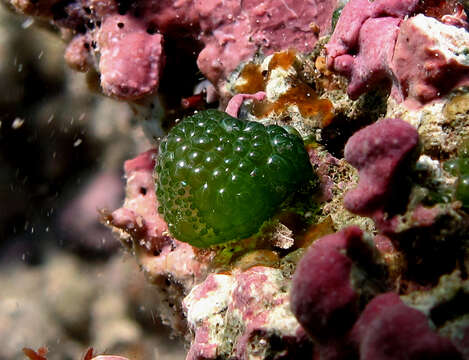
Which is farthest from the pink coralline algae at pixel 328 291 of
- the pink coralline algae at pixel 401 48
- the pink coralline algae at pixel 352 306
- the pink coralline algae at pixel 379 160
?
the pink coralline algae at pixel 401 48

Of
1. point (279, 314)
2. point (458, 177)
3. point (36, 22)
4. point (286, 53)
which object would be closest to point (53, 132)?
point (36, 22)

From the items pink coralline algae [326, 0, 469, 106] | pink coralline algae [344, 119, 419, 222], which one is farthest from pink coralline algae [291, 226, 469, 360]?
pink coralline algae [326, 0, 469, 106]

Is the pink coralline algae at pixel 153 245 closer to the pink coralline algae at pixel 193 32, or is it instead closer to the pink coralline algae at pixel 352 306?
the pink coralline algae at pixel 193 32

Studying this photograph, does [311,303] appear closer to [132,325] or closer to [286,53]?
[286,53]

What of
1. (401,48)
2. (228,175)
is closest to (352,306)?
(228,175)

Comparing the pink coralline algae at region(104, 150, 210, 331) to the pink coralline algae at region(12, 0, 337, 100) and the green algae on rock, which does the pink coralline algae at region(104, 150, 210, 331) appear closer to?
the green algae on rock

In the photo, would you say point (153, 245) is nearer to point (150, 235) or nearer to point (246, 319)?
point (150, 235)
